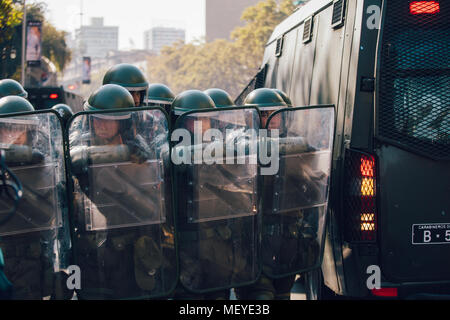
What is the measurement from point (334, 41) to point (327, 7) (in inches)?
20.3

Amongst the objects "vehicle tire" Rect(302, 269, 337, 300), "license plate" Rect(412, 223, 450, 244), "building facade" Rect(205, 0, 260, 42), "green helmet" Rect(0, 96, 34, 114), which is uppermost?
"building facade" Rect(205, 0, 260, 42)

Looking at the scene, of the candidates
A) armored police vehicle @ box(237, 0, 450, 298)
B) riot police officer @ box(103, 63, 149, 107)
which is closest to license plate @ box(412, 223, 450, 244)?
armored police vehicle @ box(237, 0, 450, 298)

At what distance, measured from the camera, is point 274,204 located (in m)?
4.13

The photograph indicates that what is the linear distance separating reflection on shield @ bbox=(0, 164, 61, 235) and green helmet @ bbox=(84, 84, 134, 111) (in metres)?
0.91

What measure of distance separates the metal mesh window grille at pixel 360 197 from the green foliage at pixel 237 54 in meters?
22.3

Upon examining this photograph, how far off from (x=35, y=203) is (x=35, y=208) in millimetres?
32

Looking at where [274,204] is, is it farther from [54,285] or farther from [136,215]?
[54,285]

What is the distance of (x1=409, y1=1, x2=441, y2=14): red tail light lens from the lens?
4137 mm

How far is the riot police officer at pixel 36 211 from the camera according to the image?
357cm

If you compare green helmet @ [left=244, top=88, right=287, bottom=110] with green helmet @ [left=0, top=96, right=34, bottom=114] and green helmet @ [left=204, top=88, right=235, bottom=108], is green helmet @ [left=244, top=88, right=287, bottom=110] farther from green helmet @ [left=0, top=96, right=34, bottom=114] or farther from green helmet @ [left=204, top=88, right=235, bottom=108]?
green helmet @ [left=0, top=96, right=34, bottom=114]

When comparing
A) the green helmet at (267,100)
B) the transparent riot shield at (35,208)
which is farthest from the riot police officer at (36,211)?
the green helmet at (267,100)

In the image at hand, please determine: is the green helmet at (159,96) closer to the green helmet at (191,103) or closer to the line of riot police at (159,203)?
the green helmet at (191,103)

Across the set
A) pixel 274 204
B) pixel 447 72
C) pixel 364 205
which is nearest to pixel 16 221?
pixel 274 204
